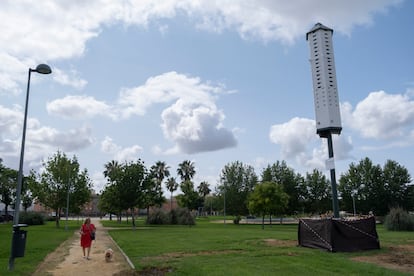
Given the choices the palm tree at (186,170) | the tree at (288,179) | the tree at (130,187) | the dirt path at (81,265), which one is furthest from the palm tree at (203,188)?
the dirt path at (81,265)

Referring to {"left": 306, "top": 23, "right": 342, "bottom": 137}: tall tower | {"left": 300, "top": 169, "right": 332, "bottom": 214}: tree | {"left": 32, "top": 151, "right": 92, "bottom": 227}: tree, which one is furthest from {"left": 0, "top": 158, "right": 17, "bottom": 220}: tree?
{"left": 306, "top": 23, "right": 342, "bottom": 137}: tall tower

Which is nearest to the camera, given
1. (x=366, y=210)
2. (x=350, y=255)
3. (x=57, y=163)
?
(x=350, y=255)

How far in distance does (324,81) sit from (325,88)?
342 mm

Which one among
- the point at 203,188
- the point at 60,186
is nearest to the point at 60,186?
the point at 60,186

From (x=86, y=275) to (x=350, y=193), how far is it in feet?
220

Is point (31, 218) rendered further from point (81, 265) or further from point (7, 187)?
point (81, 265)

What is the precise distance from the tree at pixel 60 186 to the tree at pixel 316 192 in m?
38.3

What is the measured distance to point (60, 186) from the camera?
45938 millimetres

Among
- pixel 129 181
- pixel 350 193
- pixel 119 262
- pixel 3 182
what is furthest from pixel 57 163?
pixel 350 193

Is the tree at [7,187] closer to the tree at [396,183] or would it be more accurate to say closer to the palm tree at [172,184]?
the palm tree at [172,184]

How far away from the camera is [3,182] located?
235ft

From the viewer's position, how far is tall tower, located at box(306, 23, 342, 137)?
18016mm

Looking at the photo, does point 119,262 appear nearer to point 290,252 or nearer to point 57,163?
point 290,252

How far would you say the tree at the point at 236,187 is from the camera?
209ft
